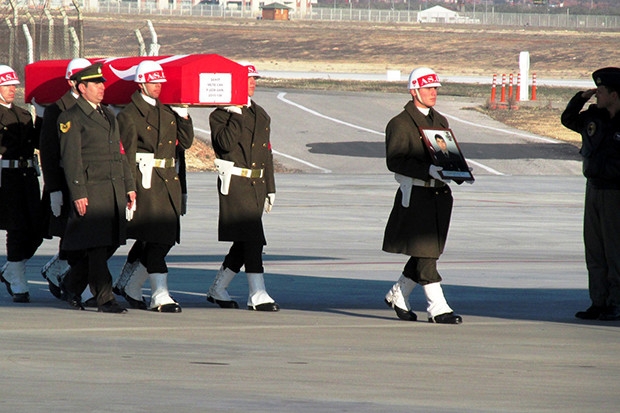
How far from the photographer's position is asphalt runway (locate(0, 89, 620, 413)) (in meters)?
7.01

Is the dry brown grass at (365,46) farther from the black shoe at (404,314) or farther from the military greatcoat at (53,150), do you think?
the black shoe at (404,314)

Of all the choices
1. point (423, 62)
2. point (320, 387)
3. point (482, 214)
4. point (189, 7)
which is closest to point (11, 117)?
point (320, 387)

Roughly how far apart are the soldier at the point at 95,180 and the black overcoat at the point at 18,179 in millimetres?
970

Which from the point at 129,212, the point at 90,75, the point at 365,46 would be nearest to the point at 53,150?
the point at 90,75

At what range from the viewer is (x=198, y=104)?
11258 millimetres

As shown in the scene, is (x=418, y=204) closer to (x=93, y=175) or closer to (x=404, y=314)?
(x=404, y=314)

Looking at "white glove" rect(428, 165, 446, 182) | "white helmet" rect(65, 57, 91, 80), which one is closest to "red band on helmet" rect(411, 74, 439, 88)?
"white glove" rect(428, 165, 446, 182)

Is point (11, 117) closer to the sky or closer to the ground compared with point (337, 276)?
closer to the sky

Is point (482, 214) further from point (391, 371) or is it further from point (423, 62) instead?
point (423, 62)

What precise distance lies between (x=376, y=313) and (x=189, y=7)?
10767cm

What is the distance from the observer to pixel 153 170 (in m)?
10.9

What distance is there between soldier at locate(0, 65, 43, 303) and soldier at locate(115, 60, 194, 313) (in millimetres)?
1106

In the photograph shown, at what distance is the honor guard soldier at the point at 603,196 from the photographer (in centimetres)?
1067

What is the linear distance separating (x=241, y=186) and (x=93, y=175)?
131cm
